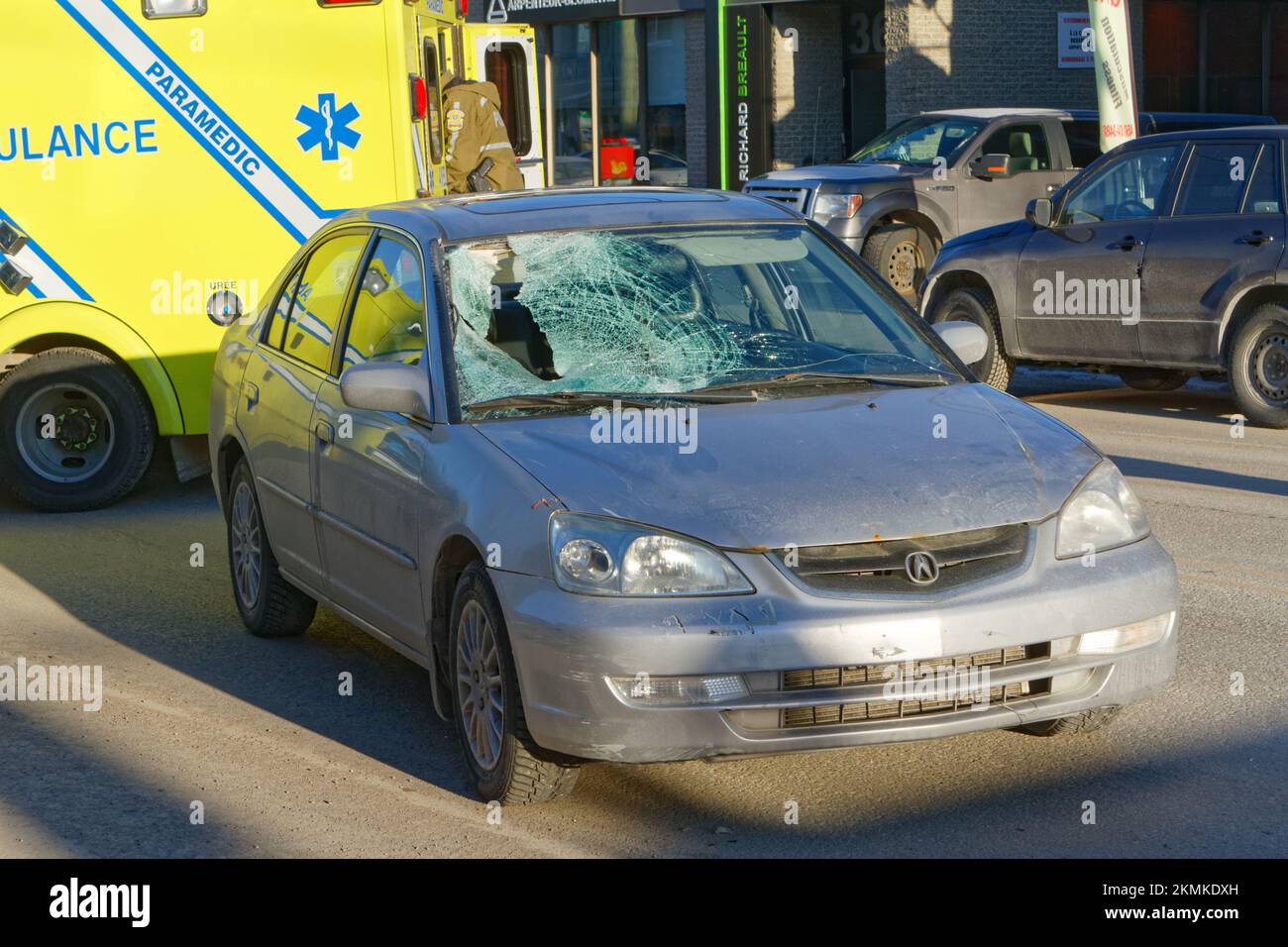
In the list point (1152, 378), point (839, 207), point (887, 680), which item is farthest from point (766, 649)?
point (839, 207)

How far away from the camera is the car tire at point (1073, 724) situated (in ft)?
18.1

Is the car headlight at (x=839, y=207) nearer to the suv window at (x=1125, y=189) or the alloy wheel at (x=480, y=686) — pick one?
the suv window at (x=1125, y=189)

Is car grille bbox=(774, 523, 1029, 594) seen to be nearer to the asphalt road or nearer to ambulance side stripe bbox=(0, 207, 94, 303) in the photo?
the asphalt road

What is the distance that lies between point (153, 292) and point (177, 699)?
4.19m

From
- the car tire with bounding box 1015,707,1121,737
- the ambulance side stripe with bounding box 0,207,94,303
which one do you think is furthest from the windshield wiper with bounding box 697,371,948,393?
the ambulance side stripe with bounding box 0,207,94,303

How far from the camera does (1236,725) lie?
580 centimetres

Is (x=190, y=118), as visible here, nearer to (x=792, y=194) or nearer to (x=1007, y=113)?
(x=792, y=194)

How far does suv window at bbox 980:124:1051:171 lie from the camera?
19.6 metres

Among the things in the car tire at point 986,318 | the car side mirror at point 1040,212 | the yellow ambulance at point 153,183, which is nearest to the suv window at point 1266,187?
the car side mirror at point 1040,212

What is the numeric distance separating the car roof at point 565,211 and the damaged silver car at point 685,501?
0.02 metres

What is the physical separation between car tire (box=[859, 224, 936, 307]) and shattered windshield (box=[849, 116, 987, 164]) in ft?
2.85

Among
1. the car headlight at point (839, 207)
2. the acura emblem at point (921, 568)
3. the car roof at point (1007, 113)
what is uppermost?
the car roof at point (1007, 113)
